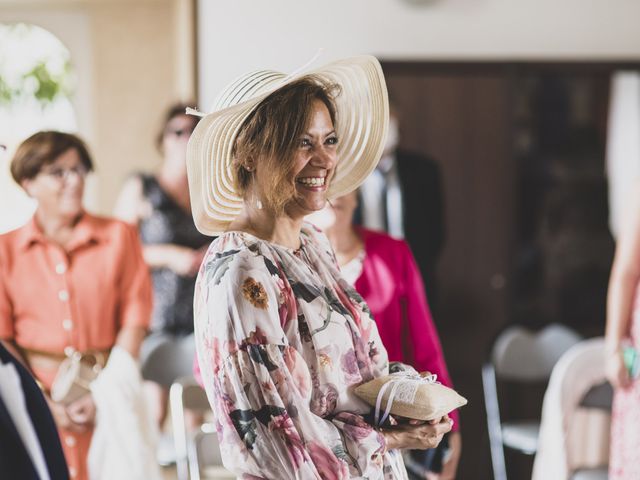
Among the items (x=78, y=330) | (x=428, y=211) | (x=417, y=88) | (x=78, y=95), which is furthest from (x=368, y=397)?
(x=78, y=95)

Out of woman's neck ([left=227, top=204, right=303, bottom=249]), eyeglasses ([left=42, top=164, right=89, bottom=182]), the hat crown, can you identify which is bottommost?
eyeglasses ([left=42, top=164, right=89, bottom=182])

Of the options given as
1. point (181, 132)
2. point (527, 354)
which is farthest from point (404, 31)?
point (527, 354)

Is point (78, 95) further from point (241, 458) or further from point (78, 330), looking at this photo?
point (241, 458)

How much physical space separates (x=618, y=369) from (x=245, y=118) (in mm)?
1667

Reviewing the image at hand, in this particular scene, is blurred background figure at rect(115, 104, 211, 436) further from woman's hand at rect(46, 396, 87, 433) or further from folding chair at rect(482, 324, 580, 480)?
folding chair at rect(482, 324, 580, 480)

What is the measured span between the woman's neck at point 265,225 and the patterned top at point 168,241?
2.34 m

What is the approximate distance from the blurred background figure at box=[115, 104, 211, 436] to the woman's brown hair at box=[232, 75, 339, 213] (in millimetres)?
2310

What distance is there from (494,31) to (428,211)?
1108 millimetres

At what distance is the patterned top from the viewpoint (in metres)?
4.11

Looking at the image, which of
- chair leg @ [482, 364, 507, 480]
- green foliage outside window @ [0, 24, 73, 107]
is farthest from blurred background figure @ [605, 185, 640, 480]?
green foliage outside window @ [0, 24, 73, 107]

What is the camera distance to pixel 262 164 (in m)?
1.73

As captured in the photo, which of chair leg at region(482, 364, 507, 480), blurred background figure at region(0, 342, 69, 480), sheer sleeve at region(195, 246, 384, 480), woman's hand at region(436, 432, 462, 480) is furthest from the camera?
chair leg at region(482, 364, 507, 480)

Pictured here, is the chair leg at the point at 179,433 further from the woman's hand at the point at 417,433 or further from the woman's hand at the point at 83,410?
the woman's hand at the point at 417,433

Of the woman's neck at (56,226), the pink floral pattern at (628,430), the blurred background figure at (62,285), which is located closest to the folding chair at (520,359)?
the pink floral pattern at (628,430)
